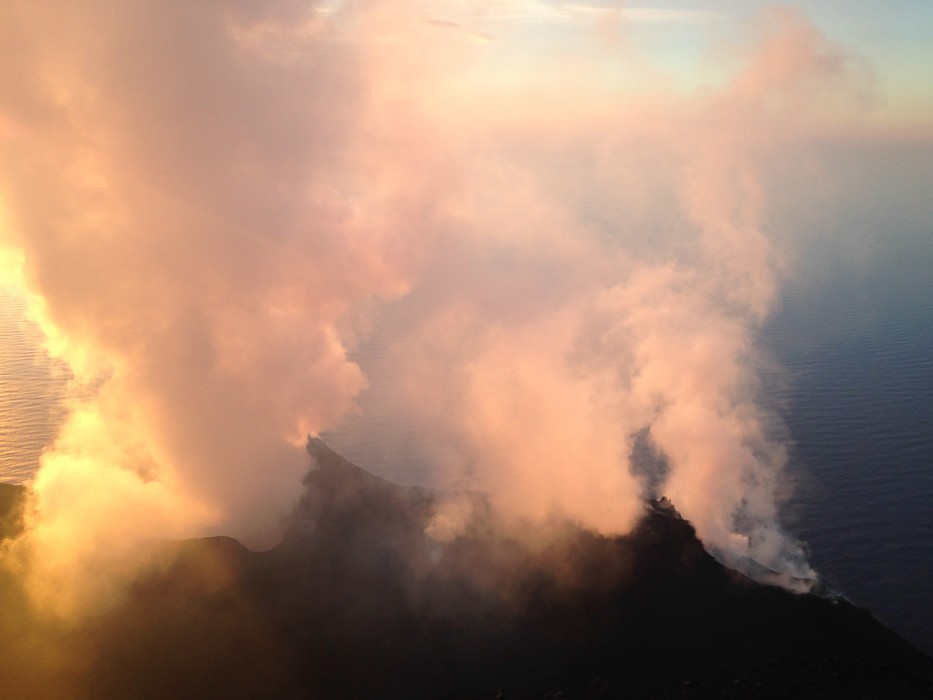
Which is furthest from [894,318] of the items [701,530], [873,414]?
[701,530]

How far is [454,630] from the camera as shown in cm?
2819

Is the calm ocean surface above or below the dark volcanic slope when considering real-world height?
above

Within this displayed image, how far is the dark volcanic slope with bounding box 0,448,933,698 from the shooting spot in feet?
83.8

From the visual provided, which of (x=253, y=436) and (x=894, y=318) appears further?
(x=894, y=318)

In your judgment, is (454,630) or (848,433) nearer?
(454,630)

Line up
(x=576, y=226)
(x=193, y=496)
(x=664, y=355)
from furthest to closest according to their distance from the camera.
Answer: (x=576, y=226) < (x=664, y=355) < (x=193, y=496)

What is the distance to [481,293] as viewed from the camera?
68875mm

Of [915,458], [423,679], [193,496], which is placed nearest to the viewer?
[423,679]

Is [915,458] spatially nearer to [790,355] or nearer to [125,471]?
[790,355]

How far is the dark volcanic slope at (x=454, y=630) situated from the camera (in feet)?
83.8

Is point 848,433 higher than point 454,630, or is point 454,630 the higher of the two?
point 848,433

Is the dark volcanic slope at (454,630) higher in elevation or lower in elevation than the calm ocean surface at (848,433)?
lower

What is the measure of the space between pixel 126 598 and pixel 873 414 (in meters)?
60.0

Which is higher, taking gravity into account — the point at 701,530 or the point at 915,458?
the point at 915,458
